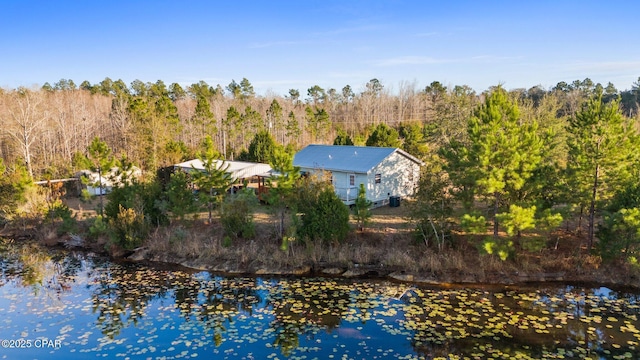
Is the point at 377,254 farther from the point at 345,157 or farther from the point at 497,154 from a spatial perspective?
the point at 345,157

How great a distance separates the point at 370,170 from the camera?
2428cm

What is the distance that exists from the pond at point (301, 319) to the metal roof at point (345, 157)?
9607 mm

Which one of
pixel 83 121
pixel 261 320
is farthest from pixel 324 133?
pixel 261 320

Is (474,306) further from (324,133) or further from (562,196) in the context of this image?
(324,133)

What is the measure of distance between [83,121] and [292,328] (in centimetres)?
4376

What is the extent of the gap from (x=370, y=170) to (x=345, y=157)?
3186mm

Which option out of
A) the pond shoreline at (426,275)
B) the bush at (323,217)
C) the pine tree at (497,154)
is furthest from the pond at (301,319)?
the pine tree at (497,154)

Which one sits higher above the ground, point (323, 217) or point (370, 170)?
point (370, 170)

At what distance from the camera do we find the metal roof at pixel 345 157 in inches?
992

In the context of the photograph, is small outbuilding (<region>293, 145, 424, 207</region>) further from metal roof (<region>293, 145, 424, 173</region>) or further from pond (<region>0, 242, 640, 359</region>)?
pond (<region>0, 242, 640, 359</region>)

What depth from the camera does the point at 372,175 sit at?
976 inches

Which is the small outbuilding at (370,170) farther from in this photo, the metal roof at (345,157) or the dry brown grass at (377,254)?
the dry brown grass at (377,254)

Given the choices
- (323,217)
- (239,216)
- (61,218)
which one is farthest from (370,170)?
(61,218)

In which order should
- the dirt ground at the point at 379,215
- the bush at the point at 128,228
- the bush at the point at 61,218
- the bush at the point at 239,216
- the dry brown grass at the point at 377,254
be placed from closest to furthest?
the dry brown grass at the point at 377,254
the bush at the point at 239,216
the dirt ground at the point at 379,215
the bush at the point at 128,228
the bush at the point at 61,218
